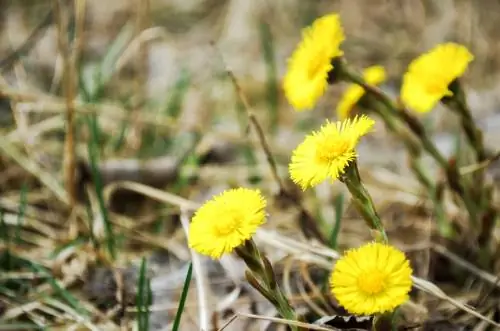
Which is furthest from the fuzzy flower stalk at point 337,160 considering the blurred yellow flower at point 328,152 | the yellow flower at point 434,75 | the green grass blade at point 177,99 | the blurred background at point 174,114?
the green grass blade at point 177,99

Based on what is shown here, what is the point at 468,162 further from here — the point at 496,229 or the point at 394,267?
the point at 394,267

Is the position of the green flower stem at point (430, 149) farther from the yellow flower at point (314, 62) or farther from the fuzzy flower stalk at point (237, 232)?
the fuzzy flower stalk at point (237, 232)

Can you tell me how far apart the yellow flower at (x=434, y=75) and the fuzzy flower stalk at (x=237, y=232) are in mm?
414

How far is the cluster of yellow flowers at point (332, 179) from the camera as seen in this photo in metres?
0.81

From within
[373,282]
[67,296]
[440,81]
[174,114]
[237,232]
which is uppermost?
[174,114]

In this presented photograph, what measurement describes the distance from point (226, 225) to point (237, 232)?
21 mm

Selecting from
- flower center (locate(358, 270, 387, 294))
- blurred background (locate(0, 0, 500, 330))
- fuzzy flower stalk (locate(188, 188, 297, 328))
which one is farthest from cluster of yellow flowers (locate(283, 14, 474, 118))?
flower center (locate(358, 270, 387, 294))

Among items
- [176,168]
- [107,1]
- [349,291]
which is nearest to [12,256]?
[176,168]

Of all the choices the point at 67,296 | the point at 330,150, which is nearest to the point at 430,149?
the point at 330,150

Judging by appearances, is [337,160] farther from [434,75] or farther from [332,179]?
[434,75]

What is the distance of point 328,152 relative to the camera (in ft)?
2.94

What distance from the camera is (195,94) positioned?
2434 millimetres

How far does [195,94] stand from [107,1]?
1.07m

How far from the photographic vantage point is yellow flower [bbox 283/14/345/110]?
3.64 feet
